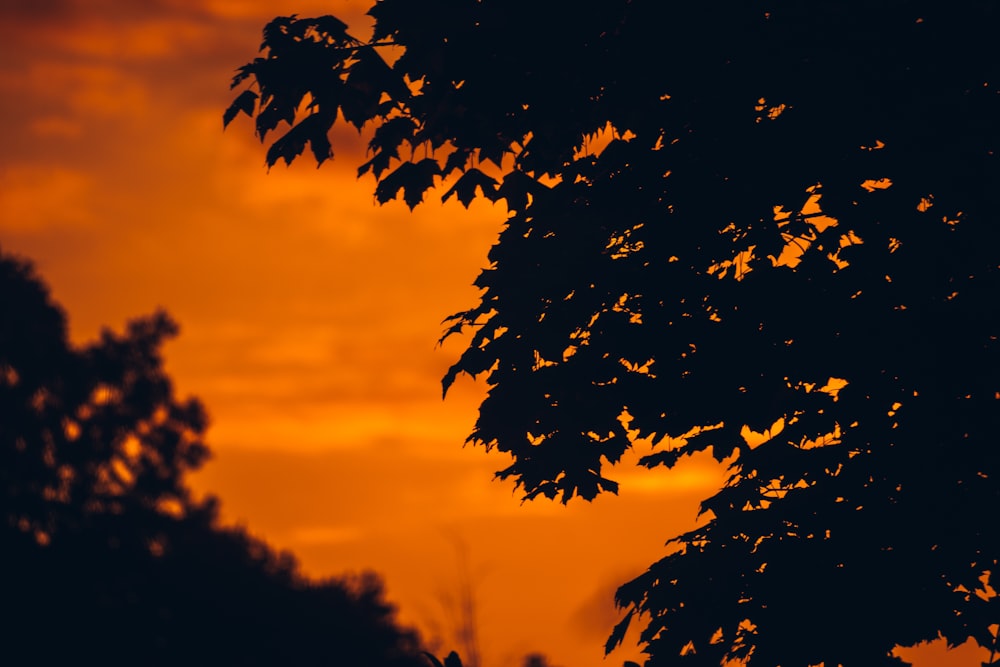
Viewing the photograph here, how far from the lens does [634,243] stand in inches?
Answer: 316

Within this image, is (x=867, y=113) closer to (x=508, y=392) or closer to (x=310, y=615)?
(x=508, y=392)

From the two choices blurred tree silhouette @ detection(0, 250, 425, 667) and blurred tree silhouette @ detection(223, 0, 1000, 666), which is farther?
blurred tree silhouette @ detection(0, 250, 425, 667)

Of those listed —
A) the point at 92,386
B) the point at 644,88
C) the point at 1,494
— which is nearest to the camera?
the point at 644,88

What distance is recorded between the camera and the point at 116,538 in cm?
4728

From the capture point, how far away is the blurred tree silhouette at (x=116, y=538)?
44.5 metres

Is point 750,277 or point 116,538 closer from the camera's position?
point 750,277

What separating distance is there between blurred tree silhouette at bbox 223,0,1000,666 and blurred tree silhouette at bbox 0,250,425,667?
39.4 m

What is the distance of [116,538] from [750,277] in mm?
43298

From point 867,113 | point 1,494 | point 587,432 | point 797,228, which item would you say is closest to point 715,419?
point 587,432

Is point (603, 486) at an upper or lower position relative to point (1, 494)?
lower

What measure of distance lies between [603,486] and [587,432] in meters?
A: 0.43

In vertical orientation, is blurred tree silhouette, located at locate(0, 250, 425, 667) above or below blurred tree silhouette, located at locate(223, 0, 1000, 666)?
above

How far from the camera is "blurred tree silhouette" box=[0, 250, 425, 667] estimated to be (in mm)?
44500

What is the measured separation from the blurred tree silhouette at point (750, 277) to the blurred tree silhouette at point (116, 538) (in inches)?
1549
